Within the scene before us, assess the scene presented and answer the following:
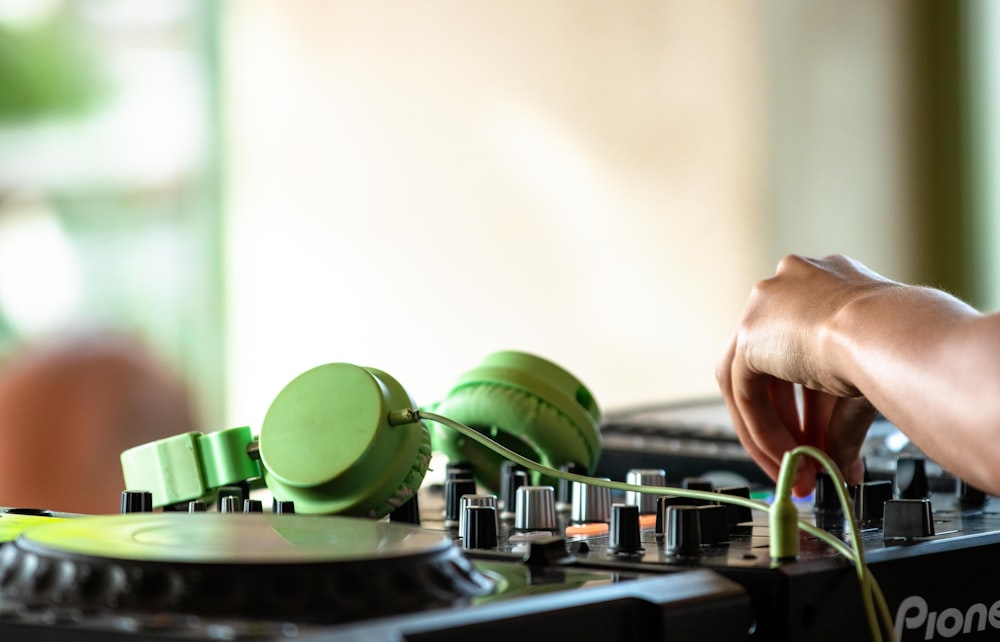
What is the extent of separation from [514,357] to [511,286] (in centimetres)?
225

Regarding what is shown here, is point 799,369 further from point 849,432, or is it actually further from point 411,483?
point 411,483

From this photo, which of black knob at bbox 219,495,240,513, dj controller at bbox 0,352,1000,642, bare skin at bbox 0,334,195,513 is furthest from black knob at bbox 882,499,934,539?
bare skin at bbox 0,334,195,513

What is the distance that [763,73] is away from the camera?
143 inches

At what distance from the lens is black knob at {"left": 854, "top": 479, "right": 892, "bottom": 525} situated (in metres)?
0.71

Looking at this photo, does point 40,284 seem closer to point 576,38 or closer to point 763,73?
point 576,38

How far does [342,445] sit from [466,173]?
239cm

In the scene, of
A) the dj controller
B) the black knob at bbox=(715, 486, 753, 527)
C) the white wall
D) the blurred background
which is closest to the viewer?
the dj controller

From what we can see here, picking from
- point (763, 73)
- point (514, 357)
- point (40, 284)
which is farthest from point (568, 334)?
point (514, 357)

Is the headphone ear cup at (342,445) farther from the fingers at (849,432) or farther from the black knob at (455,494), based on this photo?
the fingers at (849,432)

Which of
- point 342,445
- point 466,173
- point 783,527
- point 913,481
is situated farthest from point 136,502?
point 466,173

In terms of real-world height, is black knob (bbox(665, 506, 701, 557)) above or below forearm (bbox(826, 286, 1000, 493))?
below

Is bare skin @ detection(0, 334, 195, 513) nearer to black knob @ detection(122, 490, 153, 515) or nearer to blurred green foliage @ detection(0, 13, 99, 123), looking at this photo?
blurred green foliage @ detection(0, 13, 99, 123)

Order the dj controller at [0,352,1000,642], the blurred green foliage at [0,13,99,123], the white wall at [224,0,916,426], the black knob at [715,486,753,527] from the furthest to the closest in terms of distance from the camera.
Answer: the white wall at [224,0,916,426] < the blurred green foliage at [0,13,99,123] < the black knob at [715,486,753,527] < the dj controller at [0,352,1000,642]

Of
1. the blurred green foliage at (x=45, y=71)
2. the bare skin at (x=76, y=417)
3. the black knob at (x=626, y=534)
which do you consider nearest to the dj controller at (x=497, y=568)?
the black knob at (x=626, y=534)
